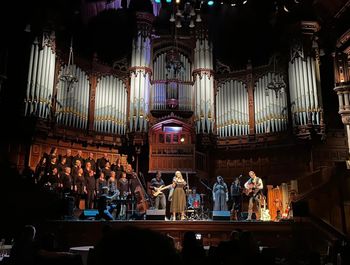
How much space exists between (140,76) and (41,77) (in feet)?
13.7

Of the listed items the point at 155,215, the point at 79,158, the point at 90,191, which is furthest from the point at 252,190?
the point at 79,158

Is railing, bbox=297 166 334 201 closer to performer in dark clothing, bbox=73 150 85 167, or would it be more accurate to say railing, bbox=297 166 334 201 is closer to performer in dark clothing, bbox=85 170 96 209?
performer in dark clothing, bbox=85 170 96 209

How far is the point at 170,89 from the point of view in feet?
49.8

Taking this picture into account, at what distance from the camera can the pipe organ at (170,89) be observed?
15062 mm

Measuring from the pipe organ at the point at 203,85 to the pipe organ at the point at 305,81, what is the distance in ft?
10.8

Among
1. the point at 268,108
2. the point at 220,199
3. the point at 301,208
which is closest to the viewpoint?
the point at 301,208

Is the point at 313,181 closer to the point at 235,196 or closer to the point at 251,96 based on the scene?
the point at 235,196

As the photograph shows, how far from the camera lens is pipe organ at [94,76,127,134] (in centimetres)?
1431

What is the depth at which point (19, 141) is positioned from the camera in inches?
472

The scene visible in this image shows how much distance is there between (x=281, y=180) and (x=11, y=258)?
→ 11879 millimetres

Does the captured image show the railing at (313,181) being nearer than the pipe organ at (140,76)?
Yes

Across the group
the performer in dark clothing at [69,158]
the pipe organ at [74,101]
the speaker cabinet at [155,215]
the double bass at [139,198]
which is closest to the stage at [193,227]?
the speaker cabinet at [155,215]

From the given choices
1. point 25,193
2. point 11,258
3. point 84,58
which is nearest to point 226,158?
point 84,58

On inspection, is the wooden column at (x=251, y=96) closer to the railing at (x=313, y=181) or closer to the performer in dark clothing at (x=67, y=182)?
the railing at (x=313, y=181)
